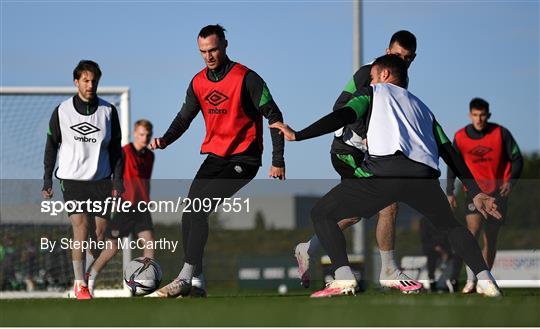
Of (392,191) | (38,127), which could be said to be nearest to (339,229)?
(392,191)

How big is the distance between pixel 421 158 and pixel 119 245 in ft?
18.5

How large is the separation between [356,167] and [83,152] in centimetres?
303

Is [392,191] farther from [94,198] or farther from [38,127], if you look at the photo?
[38,127]

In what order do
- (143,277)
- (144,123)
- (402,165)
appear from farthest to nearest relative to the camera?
(144,123), (143,277), (402,165)

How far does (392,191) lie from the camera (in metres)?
9.00

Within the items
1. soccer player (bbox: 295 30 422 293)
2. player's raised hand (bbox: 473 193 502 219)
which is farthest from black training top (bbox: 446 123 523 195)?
player's raised hand (bbox: 473 193 502 219)

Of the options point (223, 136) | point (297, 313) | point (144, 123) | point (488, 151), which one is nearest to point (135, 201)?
point (144, 123)

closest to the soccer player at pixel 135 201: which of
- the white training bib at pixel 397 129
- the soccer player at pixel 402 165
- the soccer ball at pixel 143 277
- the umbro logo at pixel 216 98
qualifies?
the soccer ball at pixel 143 277

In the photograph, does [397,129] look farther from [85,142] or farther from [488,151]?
[488,151]

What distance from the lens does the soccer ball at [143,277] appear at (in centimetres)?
1033

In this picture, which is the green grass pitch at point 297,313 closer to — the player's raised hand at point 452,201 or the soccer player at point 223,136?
the soccer player at point 223,136

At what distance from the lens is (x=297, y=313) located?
732 cm

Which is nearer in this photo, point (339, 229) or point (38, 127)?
point (339, 229)

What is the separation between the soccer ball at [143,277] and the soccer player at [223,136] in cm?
45
